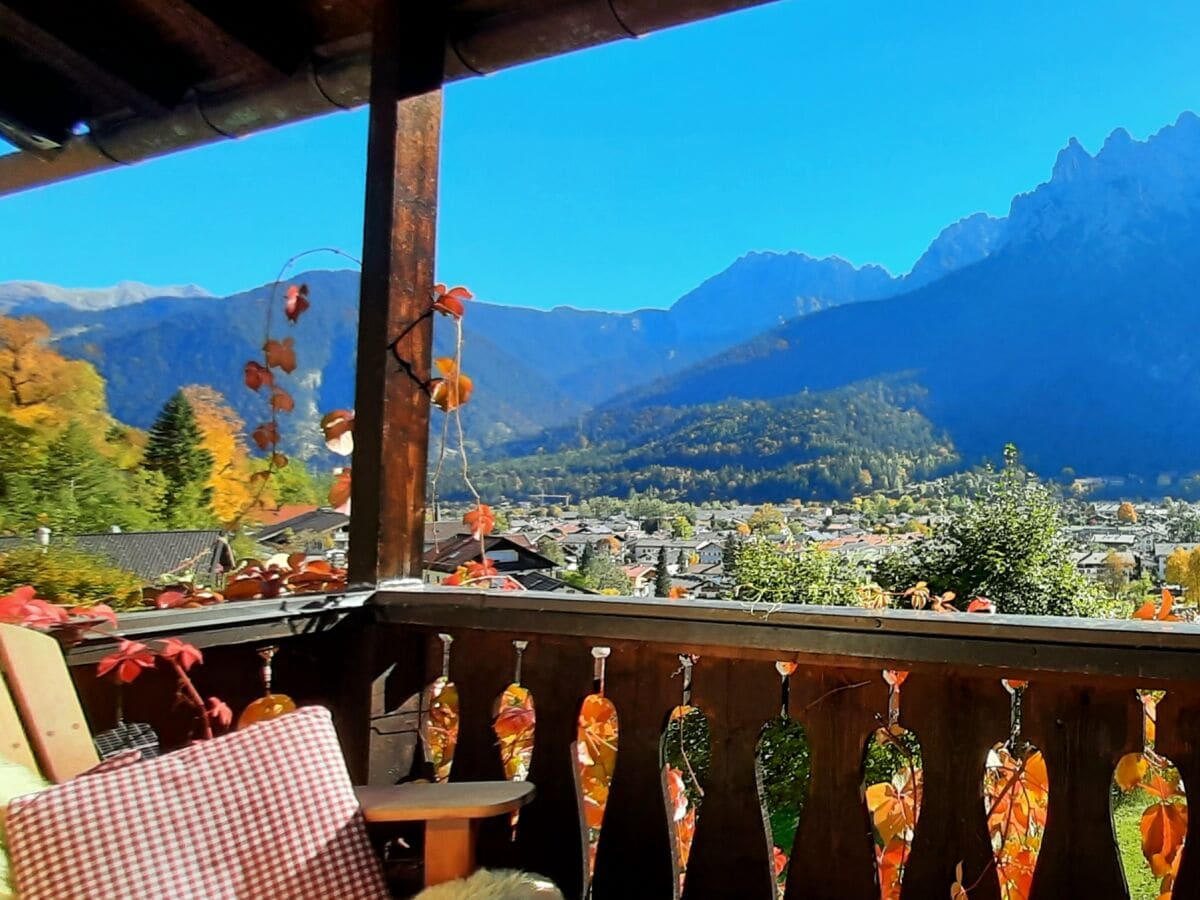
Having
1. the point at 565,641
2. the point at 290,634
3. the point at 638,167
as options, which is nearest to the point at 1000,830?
the point at 565,641

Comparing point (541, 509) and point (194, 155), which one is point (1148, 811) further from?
point (194, 155)

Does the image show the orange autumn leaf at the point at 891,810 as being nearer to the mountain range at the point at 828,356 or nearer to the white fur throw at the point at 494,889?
the white fur throw at the point at 494,889

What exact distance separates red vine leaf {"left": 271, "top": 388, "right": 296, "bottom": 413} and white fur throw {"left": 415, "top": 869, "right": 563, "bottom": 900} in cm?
136

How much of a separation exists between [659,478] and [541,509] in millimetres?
658

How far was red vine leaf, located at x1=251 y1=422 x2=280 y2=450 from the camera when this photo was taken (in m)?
2.26

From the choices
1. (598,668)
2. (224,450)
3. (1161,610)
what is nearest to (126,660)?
(598,668)

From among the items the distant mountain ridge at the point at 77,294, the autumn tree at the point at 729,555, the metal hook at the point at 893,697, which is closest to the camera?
the metal hook at the point at 893,697

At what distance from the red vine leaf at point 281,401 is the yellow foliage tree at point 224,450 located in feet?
→ 0.32

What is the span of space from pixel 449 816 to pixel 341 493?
3.11ft

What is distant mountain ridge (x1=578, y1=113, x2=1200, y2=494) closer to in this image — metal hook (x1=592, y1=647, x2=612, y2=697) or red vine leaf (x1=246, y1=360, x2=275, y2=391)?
red vine leaf (x1=246, y1=360, x2=275, y2=391)

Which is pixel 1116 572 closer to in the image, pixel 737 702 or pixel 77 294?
pixel 737 702

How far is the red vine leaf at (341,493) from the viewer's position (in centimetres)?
200

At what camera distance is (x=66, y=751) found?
1.28m

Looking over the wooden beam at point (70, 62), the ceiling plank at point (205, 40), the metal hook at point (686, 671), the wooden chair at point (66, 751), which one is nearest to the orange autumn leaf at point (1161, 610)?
the metal hook at point (686, 671)
